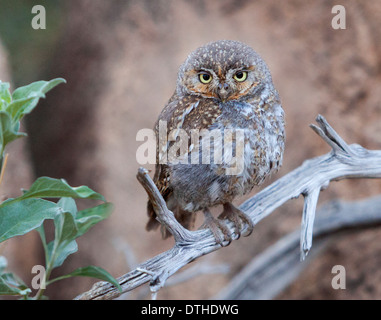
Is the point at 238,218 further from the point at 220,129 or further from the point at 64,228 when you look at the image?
the point at 64,228

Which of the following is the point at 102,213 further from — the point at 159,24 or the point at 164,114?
the point at 159,24

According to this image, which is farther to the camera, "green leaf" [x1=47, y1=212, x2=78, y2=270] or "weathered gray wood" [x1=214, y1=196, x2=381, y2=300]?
"weathered gray wood" [x1=214, y1=196, x2=381, y2=300]

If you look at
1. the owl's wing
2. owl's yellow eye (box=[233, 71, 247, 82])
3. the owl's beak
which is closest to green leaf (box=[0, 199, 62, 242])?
the owl's wing

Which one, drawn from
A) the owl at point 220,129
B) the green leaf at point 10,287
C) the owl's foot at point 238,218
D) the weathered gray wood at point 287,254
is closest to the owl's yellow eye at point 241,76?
the owl at point 220,129

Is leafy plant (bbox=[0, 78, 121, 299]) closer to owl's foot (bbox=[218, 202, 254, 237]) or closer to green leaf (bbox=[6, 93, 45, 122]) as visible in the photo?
green leaf (bbox=[6, 93, 45, 122])

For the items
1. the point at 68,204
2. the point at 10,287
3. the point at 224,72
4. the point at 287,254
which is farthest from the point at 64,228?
the point at 287,254

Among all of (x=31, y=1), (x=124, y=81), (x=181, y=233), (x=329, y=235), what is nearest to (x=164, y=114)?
(x=181, y=233)
